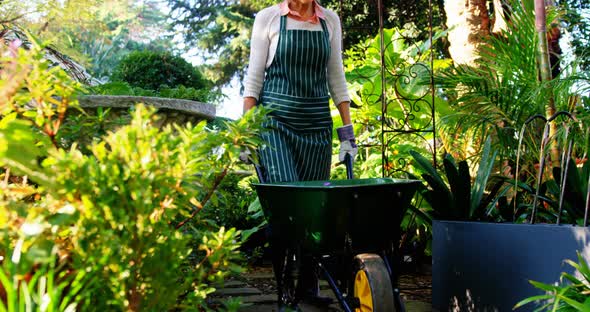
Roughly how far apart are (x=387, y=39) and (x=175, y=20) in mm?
16980

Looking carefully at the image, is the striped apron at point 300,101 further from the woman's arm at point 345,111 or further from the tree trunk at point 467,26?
the tree trunk at point 467,26

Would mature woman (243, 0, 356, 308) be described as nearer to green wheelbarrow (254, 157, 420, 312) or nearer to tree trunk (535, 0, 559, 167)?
green wheelbarrow (254, 157, 420, 312)

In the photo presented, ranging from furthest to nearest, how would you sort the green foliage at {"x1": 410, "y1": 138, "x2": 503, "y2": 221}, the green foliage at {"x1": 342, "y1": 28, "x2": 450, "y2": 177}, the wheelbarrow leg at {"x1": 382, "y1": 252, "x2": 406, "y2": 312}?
the green foliage at {"x1": 342, "y1": 28, "x2": 450, "y2": 177} < the green foliage at {"x1": 410, "y1": 138, "x2": 503, "y2": 221} < the wheelbarrow leg at {"x1": 382, "y1": 252, "x2": 406, "y2": 312}

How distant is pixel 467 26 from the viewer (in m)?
6.36

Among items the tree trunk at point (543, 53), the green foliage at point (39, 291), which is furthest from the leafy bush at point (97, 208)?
the tree trunk at point (543, 53)

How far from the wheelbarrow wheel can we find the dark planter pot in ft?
1.71

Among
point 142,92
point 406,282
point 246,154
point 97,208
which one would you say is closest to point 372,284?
point 246,154

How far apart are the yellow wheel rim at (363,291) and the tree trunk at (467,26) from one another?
4.76 m

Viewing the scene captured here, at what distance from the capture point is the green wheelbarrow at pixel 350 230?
6.37 feet

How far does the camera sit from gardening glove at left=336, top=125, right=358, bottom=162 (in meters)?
2.72

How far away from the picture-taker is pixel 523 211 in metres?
2.73

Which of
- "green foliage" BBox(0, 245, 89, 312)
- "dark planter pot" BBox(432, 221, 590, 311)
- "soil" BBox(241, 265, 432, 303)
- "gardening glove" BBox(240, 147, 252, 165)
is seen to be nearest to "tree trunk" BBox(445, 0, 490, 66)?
"soil" BBox(241, 265, 432, 303)

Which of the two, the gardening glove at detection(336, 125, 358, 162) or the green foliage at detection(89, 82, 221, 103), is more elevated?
the green foliage at detection(89, 82, 221, 103)

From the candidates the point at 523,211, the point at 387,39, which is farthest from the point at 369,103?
the point at 523,211
